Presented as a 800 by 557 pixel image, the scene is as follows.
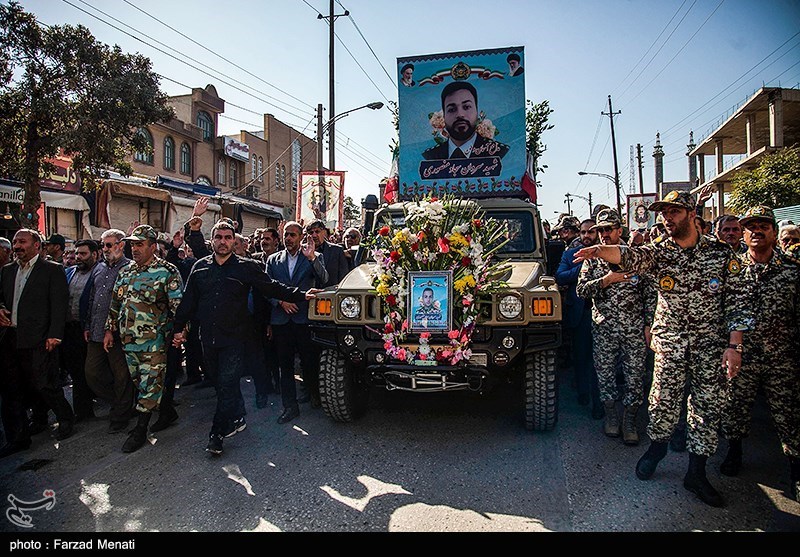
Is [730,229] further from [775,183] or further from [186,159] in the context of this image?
[186,159]

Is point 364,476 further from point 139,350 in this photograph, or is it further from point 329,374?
point 139,350

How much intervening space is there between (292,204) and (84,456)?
3306cm

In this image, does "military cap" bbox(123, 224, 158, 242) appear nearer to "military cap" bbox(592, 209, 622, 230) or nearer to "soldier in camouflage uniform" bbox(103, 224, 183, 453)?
"soldier in camouflage uniform" bbox(103, 224, 183, 453)

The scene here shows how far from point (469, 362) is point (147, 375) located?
2.90 m

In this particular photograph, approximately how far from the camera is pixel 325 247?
5.93m

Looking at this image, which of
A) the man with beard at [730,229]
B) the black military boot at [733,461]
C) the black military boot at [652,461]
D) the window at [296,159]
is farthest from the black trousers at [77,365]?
the window at [296,159]

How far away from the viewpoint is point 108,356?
4.88m

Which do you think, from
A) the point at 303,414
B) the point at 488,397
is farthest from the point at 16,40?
the point at 488,397

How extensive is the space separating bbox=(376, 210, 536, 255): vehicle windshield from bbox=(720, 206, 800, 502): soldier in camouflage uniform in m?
2.19

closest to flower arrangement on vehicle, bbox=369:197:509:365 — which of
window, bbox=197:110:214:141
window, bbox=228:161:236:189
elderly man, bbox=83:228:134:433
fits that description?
elderly man, bbox=83:228:134:433

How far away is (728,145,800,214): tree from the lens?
1736cm

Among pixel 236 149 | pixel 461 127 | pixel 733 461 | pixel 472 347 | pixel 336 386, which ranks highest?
pixel 236 149

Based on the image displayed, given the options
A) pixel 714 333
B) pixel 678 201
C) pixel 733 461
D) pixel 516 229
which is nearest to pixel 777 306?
pixel 714 333
